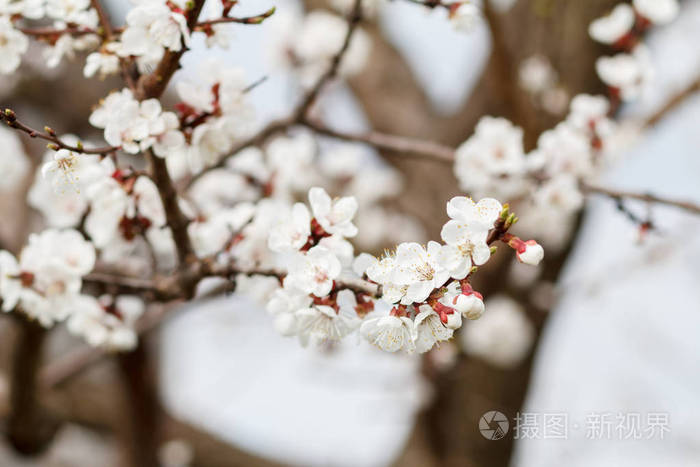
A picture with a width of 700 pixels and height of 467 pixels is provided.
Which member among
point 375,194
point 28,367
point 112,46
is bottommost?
point 28,367

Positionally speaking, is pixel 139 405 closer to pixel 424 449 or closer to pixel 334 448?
pixel 424 449

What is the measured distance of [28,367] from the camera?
74.1 inches

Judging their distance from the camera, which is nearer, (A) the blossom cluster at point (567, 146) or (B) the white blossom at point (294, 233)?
(B) the white blossom at point (294, 233)

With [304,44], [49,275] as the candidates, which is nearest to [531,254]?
[49,275]

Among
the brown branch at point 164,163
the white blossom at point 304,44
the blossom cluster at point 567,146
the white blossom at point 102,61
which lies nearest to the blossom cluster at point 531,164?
the blossom cluster at point 567,146

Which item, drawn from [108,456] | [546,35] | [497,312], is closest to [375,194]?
[497,312]

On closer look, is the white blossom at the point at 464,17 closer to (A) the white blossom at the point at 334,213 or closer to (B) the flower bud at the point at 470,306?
(A) the white blossom at the point at 334,213

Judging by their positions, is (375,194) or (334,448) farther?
(334,448)

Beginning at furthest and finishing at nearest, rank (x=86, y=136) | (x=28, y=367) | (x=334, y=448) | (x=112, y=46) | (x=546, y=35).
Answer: (x=334, y=448)
(x=86, y=136)
(x=546, y=35)
(x=28, y=367)
(x=112, y=46)

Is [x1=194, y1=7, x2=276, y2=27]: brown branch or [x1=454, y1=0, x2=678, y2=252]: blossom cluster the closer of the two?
[x1=194, y1=7, x2=276, y2=27]: brown branch

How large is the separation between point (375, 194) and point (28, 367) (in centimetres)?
165

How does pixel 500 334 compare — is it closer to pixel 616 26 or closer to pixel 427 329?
pixel 616 26

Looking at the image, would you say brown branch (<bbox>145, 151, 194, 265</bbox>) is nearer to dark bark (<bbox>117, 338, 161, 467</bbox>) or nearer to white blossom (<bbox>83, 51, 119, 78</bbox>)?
white blossom (<bbox>83, 51, 119, 78</bbox>)

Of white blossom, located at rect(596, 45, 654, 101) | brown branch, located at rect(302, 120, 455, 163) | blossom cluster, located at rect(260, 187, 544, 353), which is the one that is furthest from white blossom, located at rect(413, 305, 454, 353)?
white blossom, located at rect(596, 45, 654, 101)
